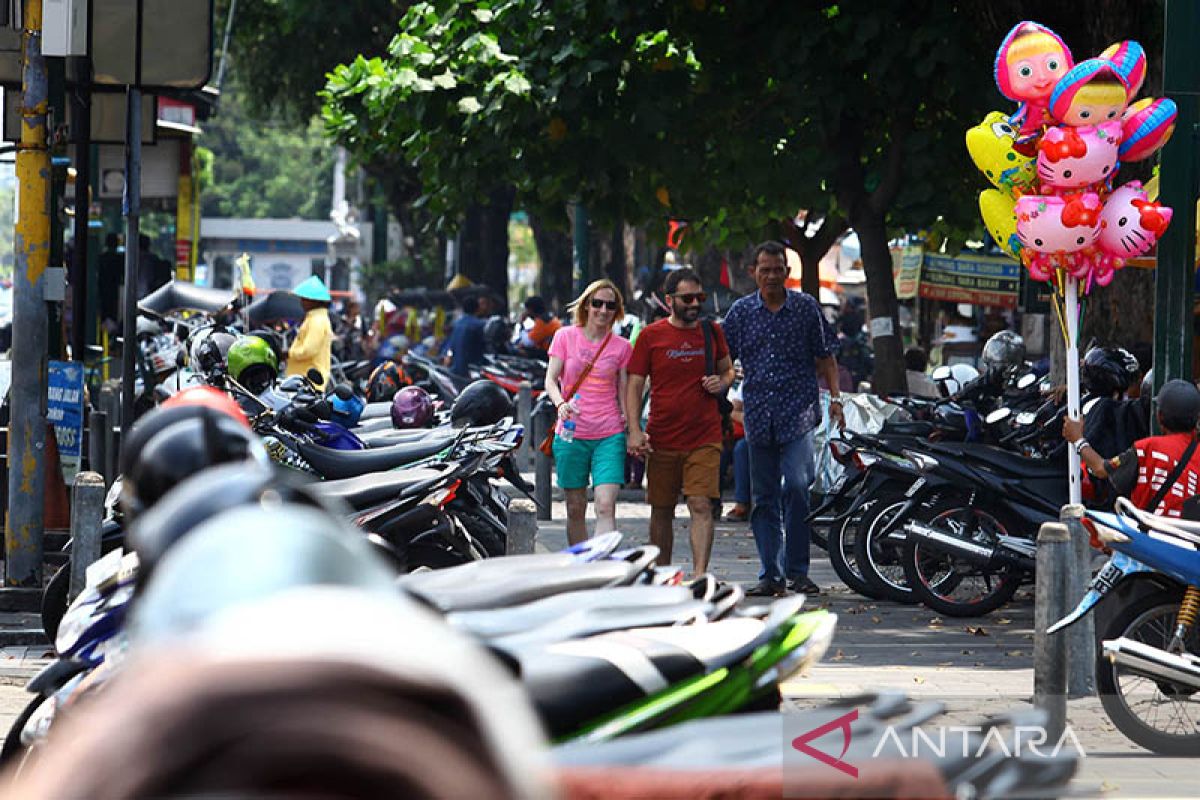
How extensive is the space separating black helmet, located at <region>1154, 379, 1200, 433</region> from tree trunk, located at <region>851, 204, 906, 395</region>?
308 inches

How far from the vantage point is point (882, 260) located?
667 inches

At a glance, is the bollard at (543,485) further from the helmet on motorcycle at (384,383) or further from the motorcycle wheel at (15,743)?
the motorcycle wheel at (15,743)

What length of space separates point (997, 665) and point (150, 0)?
21.2 feet

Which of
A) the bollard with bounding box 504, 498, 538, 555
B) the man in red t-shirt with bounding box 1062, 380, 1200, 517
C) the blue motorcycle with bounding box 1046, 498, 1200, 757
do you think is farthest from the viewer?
the bollard with bounding box 504, 498, 538, 555

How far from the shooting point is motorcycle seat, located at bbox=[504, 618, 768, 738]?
10.6 ft

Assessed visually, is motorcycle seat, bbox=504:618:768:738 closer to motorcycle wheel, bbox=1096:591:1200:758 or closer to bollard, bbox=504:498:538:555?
motorcycle wheel, bbox=1096:591:1200:758

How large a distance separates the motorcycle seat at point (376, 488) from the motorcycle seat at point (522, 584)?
533cm

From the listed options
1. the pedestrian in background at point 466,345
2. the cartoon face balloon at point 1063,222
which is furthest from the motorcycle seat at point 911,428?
the pedestrian in background at point 466,345

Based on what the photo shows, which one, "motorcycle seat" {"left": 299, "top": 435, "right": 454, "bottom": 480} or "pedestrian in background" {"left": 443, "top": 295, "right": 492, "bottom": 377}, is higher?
"pedestrian in background" {"left": 443, "top": 295, "right": 492, "bottom": 377}

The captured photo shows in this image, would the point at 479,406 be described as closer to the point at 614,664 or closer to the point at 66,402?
the point at 66,402

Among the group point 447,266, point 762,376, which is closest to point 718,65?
point 762,376

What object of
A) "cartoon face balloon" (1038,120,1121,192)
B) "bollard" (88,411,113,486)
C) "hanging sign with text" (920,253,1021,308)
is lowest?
"bollard" (88,411,113,486)

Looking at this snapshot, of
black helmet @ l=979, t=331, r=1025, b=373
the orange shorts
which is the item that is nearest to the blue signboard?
the orange shorts

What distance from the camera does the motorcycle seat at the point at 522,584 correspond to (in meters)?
3.97
